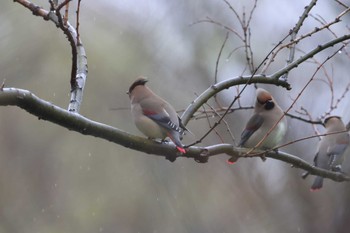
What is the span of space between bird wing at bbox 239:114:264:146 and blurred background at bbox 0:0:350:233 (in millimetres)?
3145

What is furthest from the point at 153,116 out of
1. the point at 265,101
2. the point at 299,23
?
the point at 265,101

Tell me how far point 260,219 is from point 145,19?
3.60m

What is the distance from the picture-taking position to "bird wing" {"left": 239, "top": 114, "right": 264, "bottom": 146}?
499 cm

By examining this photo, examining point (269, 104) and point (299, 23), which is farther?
point (269, 104)

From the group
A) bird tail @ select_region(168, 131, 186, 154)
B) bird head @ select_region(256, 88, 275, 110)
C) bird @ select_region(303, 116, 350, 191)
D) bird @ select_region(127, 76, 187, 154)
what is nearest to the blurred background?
bird @ select_region(303, 116, 350, 191)

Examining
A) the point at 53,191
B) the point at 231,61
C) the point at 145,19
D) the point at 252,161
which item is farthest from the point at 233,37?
the point at 53,191

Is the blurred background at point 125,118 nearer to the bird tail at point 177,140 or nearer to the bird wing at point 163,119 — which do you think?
the bird wing at point 163,119

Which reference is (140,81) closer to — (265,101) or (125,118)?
(265,101)

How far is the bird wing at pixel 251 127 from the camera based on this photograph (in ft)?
16.4

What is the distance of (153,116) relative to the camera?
386cm

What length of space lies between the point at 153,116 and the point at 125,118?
16.3 feet

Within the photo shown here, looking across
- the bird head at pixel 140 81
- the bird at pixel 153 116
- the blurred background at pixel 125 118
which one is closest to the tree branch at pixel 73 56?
the bird at pixel 153 116

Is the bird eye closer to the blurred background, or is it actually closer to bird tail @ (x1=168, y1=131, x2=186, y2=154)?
bird tail @ (x1=168, y1=131, x2=186, y2=154)

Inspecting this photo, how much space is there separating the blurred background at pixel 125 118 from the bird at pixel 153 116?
13.9 feet
